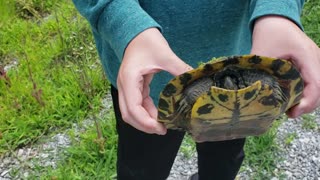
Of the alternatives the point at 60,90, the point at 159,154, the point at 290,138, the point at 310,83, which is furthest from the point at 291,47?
the point at 60,90

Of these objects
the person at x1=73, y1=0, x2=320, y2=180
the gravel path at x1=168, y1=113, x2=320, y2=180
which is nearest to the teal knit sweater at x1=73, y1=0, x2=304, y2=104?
the person at x1=73, y1=0, x2=320, y2=180

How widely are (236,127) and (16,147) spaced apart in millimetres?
1229

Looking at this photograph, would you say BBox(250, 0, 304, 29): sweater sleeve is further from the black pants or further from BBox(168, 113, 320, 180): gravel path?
BBox(168, 113, 320, 180): gravel path

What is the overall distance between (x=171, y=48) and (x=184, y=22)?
2.5 inches

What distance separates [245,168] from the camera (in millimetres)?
1632

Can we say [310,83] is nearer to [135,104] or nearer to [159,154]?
[135,104]

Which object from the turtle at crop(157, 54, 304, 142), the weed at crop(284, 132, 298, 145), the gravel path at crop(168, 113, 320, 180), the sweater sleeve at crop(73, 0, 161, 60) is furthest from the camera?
the weed at crop(284, 132, 298, 145)

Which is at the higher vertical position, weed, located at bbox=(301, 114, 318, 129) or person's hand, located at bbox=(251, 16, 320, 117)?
person's hand, located at bbox=(251, 16, 320, 117)

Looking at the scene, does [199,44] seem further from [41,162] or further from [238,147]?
[41,162]

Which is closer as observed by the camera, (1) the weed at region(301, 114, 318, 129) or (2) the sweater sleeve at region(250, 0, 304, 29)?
(2) the sweater sleeve at region(250, 0, 304, 29)

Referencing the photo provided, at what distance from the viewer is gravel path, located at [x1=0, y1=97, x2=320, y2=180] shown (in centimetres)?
164

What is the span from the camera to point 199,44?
35.5 inches

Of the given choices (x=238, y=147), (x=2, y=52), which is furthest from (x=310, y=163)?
(x=2, y=52)

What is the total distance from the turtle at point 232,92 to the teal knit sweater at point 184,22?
0.11m
